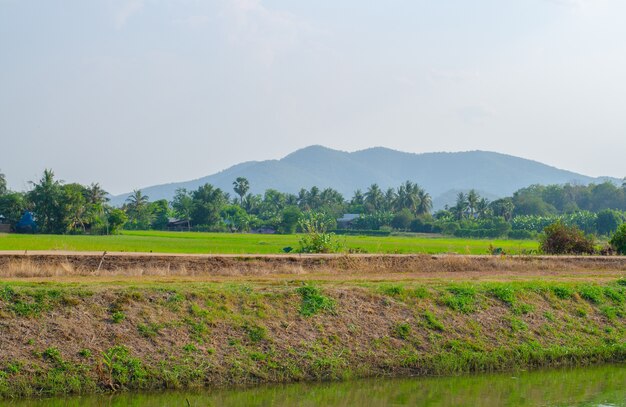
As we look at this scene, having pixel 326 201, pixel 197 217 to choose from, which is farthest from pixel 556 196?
pixel 197 217

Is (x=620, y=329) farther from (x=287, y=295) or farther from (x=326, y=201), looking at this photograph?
(x=326, y=201)

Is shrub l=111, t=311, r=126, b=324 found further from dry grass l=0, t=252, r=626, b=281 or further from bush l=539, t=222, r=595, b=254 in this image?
bush l=539, t=222, r=595, b=254

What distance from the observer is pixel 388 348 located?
16.5 meters

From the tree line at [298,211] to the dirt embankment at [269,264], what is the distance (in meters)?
21.9

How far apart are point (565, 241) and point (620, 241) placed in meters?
2.88

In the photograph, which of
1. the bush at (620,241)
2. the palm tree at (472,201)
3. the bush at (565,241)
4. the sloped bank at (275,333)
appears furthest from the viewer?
the palm tree at (472,201)

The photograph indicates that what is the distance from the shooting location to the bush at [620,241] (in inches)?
1423

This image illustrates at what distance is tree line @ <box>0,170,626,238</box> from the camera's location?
81.6 m

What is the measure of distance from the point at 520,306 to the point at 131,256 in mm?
11038

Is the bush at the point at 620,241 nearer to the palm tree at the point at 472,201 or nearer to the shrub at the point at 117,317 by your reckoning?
the shrub at the point at 117,317

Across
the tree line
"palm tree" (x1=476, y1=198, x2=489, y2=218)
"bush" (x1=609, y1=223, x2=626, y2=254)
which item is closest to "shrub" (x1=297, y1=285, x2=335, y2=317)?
"bush" (x1=609, y1=223, x2=626, y2=254)

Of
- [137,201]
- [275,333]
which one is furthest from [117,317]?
[137,201]

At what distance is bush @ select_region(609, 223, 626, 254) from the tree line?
12970 millimetres

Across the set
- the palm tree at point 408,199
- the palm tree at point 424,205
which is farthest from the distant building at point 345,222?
the palm tree at point 424,205
